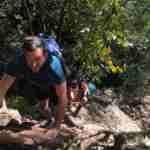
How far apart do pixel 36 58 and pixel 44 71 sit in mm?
183

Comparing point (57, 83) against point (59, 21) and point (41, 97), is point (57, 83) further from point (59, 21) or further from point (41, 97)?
point (59, 21)

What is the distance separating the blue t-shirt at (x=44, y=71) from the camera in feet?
11.0

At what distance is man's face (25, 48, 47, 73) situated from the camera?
3.24 m

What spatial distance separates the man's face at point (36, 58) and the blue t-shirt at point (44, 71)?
4 centimetres

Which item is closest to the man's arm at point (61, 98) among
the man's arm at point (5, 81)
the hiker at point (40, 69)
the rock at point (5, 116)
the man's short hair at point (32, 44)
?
the hiker at point (40, 69)

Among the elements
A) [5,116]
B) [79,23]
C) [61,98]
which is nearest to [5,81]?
[5,116]

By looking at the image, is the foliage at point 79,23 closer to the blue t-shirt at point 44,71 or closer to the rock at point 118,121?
the rock at point 118,121

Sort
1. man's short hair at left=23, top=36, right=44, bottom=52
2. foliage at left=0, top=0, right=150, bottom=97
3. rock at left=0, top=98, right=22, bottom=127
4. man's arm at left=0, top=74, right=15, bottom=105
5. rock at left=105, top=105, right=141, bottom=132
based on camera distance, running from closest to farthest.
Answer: man's short hair at left=23, top=36, right=44, bottom=52, man's arm at left=0, top=74, right=15, bottom=105, rock at left=0, top=98, right=22, bottom=127, foliage at left=0, top=0, right=150, bottom=97, rock at left=105, top=105, right=141, bottom=132

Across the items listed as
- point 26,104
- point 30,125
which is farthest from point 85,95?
point 30,125

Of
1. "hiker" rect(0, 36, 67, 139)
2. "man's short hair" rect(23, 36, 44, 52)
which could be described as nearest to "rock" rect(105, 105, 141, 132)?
"hiker" rect(0, 36, 67, 139)

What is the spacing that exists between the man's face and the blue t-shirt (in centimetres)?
4

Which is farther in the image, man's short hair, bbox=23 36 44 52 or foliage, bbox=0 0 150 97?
foliage, bbox=0 0 150 97

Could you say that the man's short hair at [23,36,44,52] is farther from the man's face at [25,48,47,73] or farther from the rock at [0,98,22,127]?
the rock at [0,98,22,127]

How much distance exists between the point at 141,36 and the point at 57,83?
337cm
